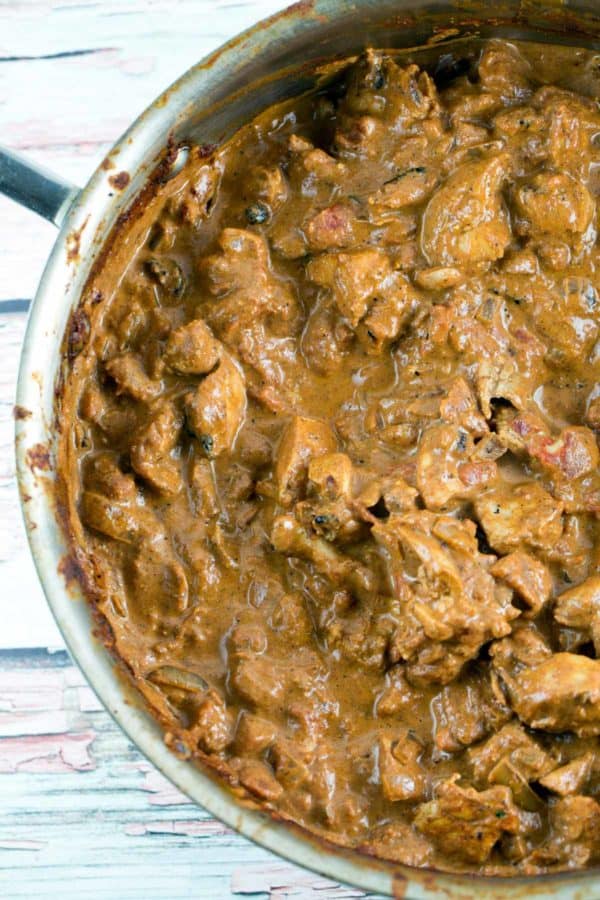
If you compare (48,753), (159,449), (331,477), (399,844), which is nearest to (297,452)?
(331,477)

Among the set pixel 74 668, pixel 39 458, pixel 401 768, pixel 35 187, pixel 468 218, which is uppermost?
pixel 35 187

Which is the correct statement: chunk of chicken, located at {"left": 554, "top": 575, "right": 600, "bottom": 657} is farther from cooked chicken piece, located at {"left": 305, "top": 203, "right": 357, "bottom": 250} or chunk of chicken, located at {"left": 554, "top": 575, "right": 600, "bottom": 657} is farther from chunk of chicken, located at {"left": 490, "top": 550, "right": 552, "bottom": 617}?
cooked chicken piece, located at {"left": 305, "top": 203, "right": 357, "bottom": 250}

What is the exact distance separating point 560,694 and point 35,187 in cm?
153

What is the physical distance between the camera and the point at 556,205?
2619 mm

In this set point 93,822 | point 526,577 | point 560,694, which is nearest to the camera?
point 560,694

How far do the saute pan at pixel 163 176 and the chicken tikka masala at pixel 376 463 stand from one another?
81 mm

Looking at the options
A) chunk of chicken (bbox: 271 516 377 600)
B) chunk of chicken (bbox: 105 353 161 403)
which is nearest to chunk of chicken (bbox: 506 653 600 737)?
chunk of chicken (bbox: 271 516 377 600)

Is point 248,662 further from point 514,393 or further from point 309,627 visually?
point 514,393

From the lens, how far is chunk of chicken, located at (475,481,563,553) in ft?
8.22

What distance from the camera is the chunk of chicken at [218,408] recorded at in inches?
102

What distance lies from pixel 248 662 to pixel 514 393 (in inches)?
33.7

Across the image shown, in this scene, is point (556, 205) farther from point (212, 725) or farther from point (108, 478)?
point (212, 725)

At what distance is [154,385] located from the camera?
8.79 ft

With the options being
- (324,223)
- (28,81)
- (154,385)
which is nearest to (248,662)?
(154,385)
